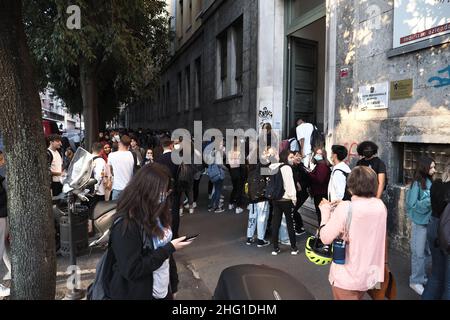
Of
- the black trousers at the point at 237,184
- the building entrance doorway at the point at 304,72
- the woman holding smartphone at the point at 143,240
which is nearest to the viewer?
the woman holding smartphone at the point at 143,240

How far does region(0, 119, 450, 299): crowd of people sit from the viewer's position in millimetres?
2318

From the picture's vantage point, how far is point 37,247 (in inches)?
137

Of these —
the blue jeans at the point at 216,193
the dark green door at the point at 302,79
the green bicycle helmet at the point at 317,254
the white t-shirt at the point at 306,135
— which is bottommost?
the blue jeans at the point at 216,193

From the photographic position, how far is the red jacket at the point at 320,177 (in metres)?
6.19

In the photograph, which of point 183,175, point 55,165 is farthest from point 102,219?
point 55,165

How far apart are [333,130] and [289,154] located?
1917 millimetres

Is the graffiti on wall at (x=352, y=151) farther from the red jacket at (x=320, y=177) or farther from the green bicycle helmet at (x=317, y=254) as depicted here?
the green bicycle helmet at (x=317, y=254)

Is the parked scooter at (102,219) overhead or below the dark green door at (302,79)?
below

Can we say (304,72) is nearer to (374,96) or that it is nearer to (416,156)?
(374,96)

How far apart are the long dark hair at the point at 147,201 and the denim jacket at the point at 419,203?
9.71 ft

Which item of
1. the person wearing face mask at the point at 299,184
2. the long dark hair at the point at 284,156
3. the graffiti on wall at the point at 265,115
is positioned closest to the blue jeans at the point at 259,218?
the person wearing face mask at the point at 299,184

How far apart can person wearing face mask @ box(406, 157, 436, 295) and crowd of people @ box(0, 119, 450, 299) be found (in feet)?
0.03

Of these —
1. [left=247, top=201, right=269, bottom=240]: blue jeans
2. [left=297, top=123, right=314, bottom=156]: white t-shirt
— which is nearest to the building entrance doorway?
[left=297, top=123, right=314, bottom=156]: white t-shirt

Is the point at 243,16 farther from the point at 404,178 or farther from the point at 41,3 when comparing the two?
the point at 404,178
